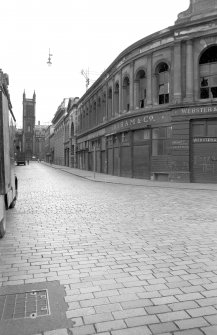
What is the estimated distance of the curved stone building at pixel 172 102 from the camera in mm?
22938

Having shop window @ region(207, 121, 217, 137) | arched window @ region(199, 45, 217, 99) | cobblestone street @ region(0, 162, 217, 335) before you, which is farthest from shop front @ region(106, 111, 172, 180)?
cobblestone street @ region(0, 162, 217, 335)

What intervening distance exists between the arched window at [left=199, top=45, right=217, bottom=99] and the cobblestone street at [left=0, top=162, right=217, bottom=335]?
15172 mm

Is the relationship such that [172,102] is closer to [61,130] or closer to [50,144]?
[61,130]

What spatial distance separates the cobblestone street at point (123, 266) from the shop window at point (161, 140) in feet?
48.6

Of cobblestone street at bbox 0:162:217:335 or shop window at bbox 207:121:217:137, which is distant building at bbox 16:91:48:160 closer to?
shop window at bbox 207:121:217:137

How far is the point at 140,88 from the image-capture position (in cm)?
2806

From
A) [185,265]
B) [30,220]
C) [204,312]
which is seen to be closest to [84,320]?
[204,312]

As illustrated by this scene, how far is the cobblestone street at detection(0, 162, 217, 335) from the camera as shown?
3586 millimetres

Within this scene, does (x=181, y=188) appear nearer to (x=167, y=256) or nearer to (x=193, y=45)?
(x=193, y=45)

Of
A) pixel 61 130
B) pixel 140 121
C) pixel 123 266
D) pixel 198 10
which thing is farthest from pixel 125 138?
pixel 61 130

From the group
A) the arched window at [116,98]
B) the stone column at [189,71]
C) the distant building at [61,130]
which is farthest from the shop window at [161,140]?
the distant building at [61,130]

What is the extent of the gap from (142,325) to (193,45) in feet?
75.7

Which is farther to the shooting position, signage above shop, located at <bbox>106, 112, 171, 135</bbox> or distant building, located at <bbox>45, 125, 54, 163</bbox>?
distant building, located at <bbox>45, 125, 54, 163</bbox>

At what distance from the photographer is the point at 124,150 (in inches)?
1182
